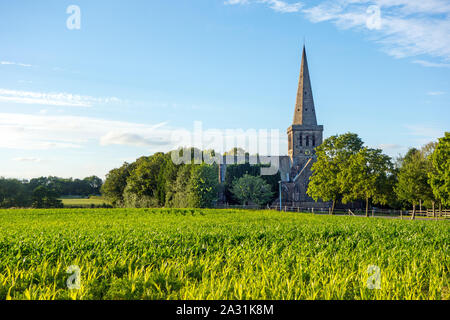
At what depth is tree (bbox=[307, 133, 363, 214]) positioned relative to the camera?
131 ft

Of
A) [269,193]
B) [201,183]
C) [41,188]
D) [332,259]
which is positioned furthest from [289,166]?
[332,259]

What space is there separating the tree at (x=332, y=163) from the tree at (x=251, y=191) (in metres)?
15.6

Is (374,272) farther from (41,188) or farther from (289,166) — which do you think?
(41,188)

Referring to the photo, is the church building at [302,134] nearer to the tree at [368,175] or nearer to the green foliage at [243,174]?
the green foliage at [243,174]

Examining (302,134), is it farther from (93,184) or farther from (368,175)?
(93,184)

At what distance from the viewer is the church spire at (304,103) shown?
7256 cm

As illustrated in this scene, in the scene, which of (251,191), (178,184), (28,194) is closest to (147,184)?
(178,184)

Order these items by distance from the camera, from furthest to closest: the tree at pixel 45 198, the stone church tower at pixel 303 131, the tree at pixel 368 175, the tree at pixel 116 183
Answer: the stone church tower at pixel 303 131 < the tree at pixel 116 183 < the tree at pixel 45 198 < the tree at pixel 368 175

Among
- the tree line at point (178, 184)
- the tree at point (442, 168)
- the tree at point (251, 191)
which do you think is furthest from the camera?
the tree at point (251, 191)

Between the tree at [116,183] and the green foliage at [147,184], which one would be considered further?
the tree at [116,183]

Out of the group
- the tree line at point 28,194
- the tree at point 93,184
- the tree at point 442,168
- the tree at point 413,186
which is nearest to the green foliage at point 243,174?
the tree at point 413,186
